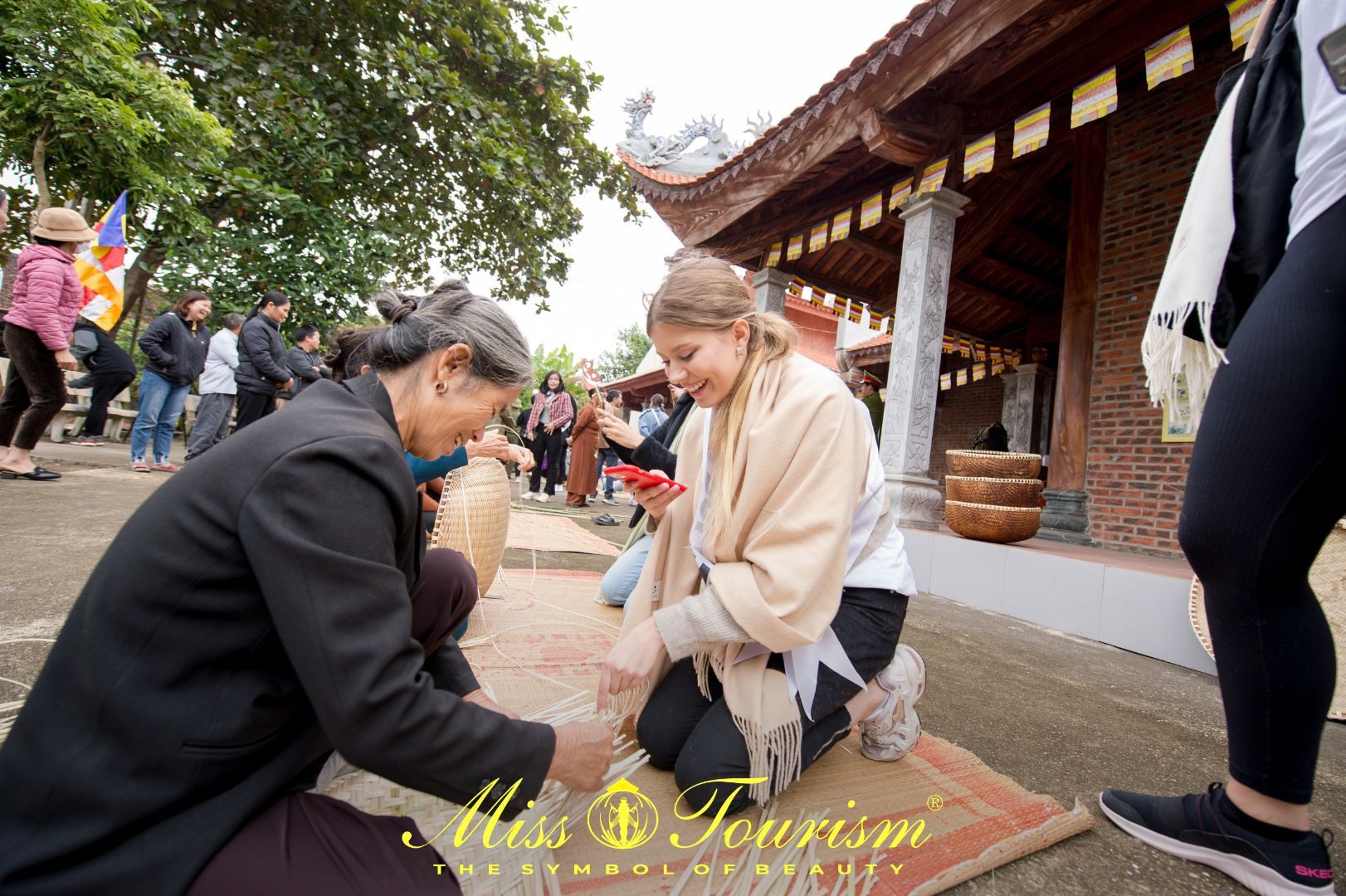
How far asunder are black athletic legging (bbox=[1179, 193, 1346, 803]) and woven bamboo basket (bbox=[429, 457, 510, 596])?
1.84 metres

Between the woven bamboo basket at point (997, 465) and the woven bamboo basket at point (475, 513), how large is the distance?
2780mm

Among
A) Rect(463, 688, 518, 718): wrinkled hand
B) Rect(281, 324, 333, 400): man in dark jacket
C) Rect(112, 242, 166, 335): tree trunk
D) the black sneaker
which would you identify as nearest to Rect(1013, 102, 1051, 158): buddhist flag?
the black sneaker

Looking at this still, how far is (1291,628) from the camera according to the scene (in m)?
0.99

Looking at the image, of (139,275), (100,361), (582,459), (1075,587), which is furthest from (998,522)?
(139,275)

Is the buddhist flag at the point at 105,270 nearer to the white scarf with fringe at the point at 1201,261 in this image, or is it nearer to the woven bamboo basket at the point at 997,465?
the woven bamboo basket at the point at 997,465

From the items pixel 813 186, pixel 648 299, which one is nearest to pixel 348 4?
pixel 813 186

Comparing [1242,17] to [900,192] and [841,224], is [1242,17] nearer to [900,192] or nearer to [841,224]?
[900,192]

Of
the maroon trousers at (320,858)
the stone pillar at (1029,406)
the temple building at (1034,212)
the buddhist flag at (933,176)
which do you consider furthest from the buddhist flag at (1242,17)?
the stone pillar at (1029,406)

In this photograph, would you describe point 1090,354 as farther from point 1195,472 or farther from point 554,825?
point 554,825

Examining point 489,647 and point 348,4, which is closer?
point 489,647

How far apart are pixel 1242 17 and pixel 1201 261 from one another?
306cm

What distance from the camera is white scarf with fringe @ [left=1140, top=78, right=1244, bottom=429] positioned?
112 centimetres

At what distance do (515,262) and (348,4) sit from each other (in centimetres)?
348

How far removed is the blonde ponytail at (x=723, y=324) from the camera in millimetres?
1413
